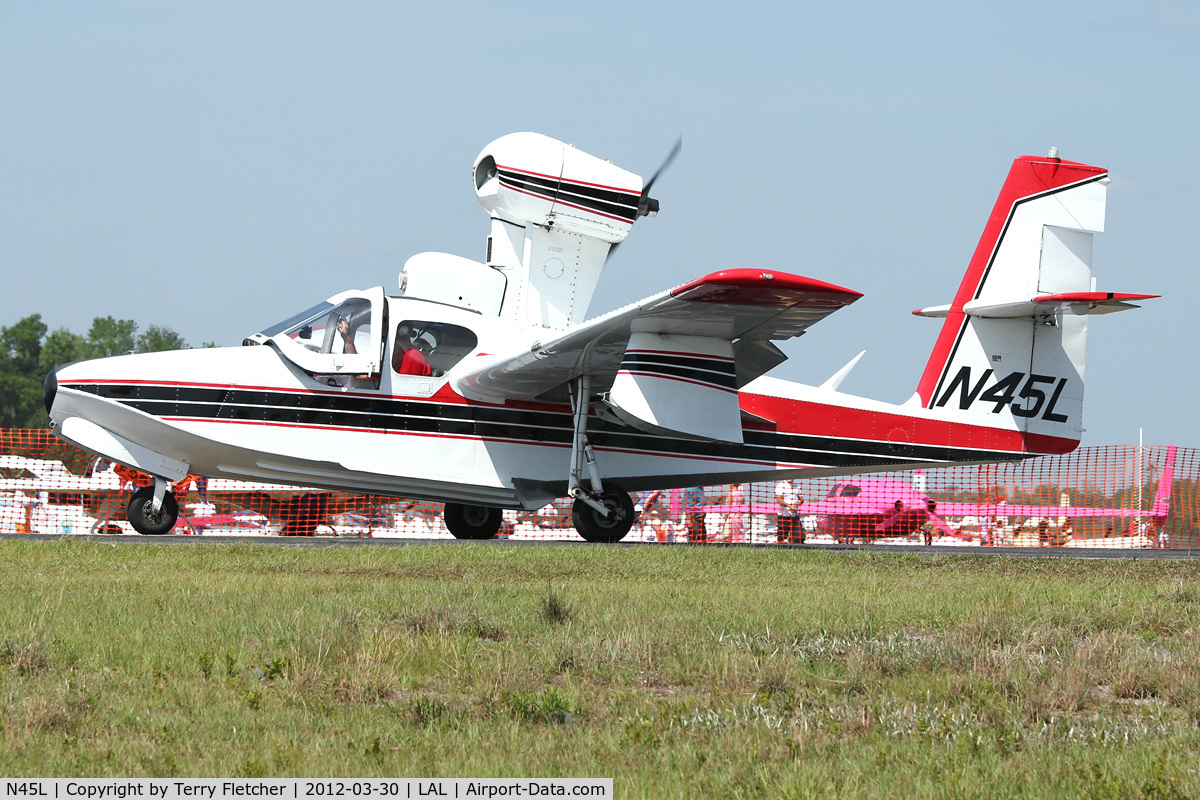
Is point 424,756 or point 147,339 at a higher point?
point 147,339

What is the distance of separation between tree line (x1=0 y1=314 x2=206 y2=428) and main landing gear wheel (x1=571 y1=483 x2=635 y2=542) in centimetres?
6648

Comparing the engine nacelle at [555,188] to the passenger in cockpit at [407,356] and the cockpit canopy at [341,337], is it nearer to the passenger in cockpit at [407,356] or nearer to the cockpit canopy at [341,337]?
A: the passenger in cockpit at [407,356]

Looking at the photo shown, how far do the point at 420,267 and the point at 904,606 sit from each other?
9059 millimetres

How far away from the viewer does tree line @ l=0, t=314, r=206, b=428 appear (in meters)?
78.2

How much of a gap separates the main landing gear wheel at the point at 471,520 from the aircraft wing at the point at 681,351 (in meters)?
2.59

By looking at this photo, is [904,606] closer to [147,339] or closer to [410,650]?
[410,650]

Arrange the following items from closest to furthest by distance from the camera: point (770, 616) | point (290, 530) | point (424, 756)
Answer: point (424, 756), point (770, 616), point (290, 530)

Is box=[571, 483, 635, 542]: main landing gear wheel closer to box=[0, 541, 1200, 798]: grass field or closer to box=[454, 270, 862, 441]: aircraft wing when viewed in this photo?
box=[454, 270, 862, 441]: aircraft wing

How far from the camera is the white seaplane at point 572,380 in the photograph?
12703 mm

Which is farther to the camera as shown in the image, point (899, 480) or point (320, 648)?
point (899, 480)

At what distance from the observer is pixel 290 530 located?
2205 centimetres

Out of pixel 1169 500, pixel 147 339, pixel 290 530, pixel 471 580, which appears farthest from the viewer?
pixel 147 339

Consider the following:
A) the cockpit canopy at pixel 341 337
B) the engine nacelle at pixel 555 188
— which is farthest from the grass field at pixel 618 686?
the engine nacelle at pixel 555 188

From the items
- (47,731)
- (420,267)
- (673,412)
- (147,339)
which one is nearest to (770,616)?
(47,731)
